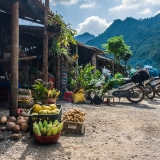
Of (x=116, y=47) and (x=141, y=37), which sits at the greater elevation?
(x=141, y=37)

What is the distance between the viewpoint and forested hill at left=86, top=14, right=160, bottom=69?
36.2 metres

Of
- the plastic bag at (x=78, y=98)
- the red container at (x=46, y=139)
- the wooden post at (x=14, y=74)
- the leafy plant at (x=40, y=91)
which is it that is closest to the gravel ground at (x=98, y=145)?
the red container at (x=46, y=139)

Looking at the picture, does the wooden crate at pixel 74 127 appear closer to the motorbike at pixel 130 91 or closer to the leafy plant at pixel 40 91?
the leafy plant at pixel 40 91

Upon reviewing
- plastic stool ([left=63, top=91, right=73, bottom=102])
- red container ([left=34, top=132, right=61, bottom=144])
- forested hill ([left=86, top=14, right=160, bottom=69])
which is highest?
forested hill ([left=86, top=14, right=160, bottom=69])

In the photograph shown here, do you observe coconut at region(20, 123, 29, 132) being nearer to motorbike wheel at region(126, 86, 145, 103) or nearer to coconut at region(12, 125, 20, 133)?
coconut at region(12, 125, 20, 133)

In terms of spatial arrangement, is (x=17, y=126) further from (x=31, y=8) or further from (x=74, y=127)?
(x=31, y=8)

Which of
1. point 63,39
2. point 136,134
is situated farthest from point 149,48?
point 136,134

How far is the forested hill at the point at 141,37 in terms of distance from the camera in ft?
119

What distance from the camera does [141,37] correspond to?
4750 cm

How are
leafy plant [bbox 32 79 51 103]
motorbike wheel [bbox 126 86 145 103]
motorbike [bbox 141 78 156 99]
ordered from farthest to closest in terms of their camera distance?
1. motorbike [bbox 141 78 156 99]
2. motorbike wheel [bbox 126 86 145 103]
3. leafy plant [bbox 32 79 51 103]

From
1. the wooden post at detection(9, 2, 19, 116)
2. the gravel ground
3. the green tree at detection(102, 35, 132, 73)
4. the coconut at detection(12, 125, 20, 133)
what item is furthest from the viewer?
the green tree at detection(102, 35, 132, 73)

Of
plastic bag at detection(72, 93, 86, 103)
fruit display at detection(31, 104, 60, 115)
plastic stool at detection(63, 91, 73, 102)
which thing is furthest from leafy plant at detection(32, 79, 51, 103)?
plastic stool at detection(63, 91, 73, 102)

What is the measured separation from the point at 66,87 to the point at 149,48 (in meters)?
31.5

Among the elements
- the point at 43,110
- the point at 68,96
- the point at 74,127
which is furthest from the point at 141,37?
the point at 43,110
